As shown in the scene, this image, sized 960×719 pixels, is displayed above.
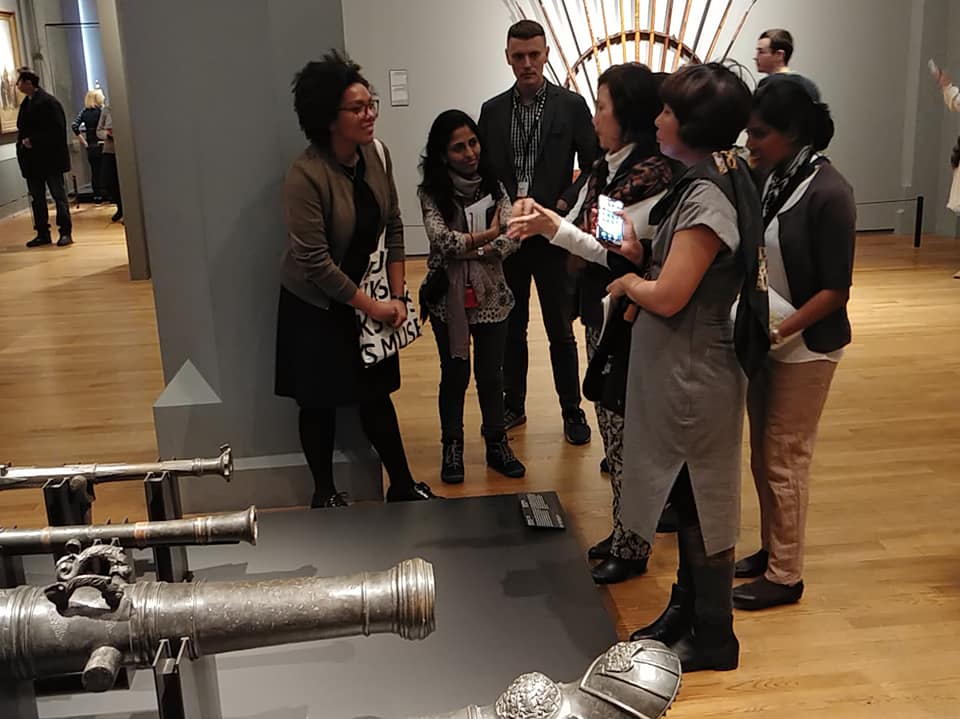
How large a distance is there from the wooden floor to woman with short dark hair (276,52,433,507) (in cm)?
55

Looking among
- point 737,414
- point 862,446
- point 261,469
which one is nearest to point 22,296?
point 261,469

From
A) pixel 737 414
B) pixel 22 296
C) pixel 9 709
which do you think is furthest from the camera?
pixel 22 296

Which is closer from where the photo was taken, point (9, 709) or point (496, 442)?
point (9, 709)

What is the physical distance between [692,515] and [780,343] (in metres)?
0.55

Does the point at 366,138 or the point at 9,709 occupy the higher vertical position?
the point at 366,138

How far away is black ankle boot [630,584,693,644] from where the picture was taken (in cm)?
255

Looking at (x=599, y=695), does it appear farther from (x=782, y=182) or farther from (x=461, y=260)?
(x=461, y=260)

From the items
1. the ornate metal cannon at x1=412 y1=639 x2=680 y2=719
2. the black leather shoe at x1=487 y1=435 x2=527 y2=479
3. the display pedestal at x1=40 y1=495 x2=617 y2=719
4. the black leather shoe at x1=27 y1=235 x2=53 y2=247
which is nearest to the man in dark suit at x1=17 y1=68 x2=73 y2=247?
the black leather shoe at x1=27 y1=235 x2=53 y2=247

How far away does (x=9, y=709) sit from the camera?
1.55 m

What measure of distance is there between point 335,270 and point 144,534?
1516 mm

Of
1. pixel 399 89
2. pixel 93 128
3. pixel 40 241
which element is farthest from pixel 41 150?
pixel 399 89

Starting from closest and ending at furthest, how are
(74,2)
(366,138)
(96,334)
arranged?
(366,138) → (96,334) → (74,2)

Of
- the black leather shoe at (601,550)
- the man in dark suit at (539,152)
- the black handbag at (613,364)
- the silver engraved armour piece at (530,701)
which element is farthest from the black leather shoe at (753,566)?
the silver engraved armour piece at (530,701)

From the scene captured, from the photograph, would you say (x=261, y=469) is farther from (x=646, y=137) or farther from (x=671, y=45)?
(x=671, y=45)
